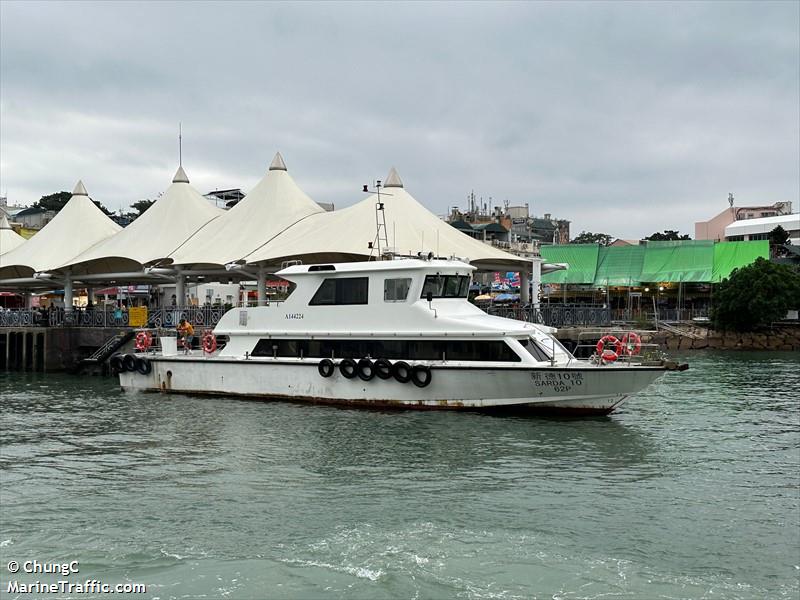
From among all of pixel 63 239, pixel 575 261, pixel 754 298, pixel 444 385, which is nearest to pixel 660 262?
pixel 575 261

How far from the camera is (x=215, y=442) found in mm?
19500

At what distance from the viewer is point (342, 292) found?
25.0 metres

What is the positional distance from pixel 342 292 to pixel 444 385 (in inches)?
178

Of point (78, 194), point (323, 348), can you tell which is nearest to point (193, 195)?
point (78, 194)

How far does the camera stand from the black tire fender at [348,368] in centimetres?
2406

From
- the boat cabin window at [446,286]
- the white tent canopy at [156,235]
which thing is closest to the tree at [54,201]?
the white tent canopy at [156,235]

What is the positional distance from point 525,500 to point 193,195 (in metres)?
35.7

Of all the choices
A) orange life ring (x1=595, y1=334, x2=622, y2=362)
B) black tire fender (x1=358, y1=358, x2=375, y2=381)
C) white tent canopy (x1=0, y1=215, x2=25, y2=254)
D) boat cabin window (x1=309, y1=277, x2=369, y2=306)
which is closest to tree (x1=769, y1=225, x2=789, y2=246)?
orange life ring (x1=595, y1=334, x2=622, y2=362)

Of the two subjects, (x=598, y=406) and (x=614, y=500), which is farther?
(x=598, y=406)

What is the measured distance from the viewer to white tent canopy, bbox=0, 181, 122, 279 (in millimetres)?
45406

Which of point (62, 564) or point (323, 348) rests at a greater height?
point (323, 348)

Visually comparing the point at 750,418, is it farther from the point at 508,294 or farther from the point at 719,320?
the point at 508,294

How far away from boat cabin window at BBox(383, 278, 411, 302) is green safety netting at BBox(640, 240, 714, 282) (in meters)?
45.5

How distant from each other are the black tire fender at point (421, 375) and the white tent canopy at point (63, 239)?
28.3m
